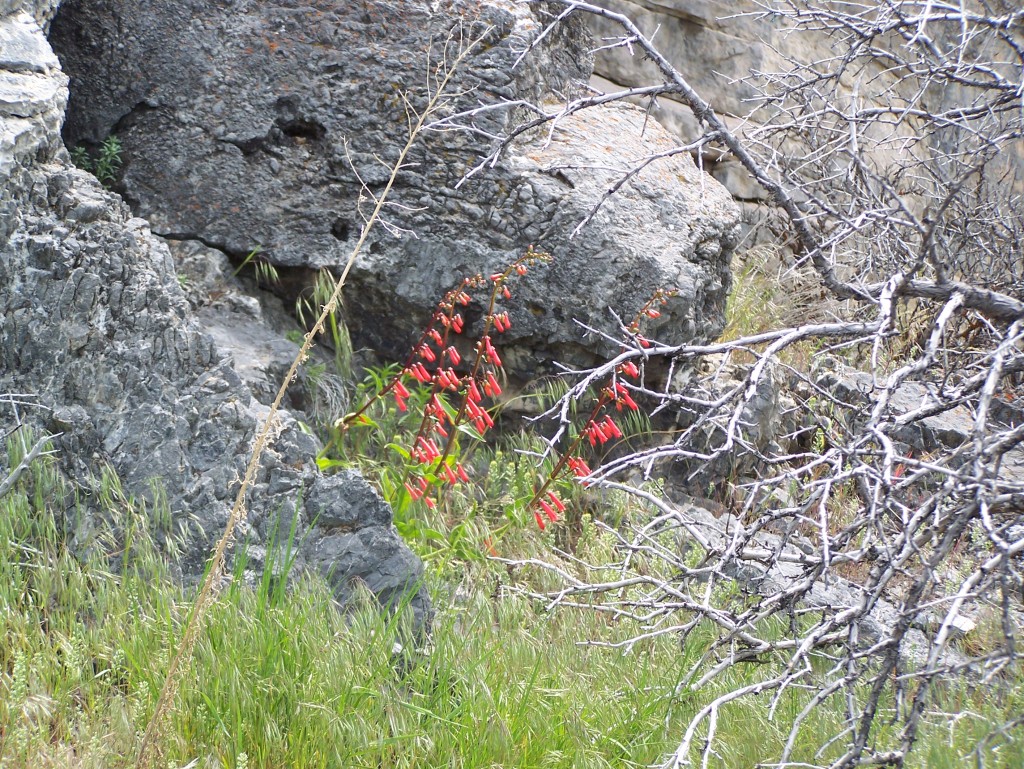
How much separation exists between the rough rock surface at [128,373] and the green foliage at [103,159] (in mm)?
900

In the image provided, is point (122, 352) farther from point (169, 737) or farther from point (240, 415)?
point (169, 737)

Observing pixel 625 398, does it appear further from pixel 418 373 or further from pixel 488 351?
pixel 418 373

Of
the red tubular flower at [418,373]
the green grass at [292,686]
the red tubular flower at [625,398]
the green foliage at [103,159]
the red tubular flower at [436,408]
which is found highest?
the green foliage at [103,159]

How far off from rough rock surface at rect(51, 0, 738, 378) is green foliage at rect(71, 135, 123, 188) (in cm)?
6

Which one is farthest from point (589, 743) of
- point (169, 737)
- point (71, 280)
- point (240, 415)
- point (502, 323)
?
point (71, 280)

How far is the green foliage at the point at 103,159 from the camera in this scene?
427cm

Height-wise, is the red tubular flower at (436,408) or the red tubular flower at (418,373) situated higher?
the red tubular flower at (418,373)

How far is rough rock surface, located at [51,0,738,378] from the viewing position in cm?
436

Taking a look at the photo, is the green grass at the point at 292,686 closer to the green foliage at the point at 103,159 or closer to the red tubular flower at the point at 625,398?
the red tubular flower at the point at 625,398

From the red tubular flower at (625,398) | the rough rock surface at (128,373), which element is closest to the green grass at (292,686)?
the rough rock surface at (128,373)

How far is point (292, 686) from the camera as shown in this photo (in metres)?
2.38

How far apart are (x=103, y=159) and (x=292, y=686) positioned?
2855 millimetres

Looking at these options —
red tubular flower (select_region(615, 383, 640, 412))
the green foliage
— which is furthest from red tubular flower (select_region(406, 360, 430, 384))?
the green foliage

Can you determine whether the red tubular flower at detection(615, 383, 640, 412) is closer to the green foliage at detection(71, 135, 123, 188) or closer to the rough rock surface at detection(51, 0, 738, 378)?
the rough rock surface at detection(51, 0, 738, 378)
